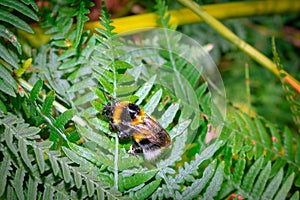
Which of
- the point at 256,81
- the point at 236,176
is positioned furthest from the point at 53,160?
the point at 256,81

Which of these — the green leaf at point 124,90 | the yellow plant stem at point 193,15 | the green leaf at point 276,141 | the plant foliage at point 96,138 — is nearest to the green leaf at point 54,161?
the plant foliage at point 96,138

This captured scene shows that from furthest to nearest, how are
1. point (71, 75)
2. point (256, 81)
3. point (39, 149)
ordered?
point (256, 81), point (71, 75), point (39, 149)

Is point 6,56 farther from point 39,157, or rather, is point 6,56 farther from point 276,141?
point 276,141

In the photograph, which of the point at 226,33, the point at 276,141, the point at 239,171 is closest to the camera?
the point at 239,171

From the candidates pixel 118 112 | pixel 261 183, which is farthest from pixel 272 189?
pixel 118 112

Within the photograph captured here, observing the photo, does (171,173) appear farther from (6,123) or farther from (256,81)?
(256,81)

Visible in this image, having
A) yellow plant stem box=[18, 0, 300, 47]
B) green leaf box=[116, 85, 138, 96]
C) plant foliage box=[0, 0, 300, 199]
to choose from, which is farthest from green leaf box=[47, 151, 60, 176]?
yellow plant stem box=[18, 0, 300, 47]

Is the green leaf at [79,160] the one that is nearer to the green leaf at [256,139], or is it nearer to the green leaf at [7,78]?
the green leaf at [7,78]

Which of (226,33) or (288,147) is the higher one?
(226,33)
